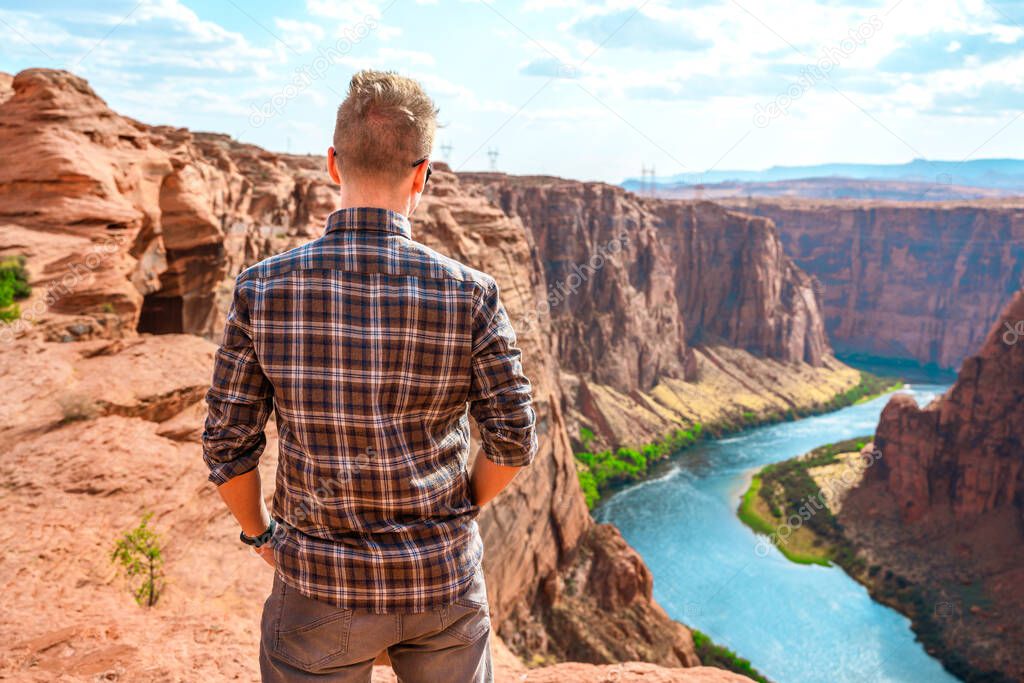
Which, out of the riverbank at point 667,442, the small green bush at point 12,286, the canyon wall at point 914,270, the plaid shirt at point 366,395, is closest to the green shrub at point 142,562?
the plaid shirt at point 366,395

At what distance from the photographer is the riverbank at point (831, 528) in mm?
41062

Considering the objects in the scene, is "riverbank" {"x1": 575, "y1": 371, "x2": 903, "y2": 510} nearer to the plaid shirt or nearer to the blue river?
the blue river

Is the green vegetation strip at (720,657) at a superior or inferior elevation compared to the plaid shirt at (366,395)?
inferior

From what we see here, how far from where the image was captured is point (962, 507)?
48500 millimetres

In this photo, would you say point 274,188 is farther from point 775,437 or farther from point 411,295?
point 775,437

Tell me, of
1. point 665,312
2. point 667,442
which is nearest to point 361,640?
point 667,442

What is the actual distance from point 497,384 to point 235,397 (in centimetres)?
88

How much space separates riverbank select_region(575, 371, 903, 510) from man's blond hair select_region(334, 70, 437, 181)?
60.9 metres

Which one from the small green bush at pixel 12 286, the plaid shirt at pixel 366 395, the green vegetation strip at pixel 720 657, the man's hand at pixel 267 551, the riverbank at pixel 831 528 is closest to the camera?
the plaid shirt at pixel 366 395

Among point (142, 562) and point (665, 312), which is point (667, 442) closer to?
point (665, 312)

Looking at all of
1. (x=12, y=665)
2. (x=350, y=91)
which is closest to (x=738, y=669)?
(x=12, y=665)

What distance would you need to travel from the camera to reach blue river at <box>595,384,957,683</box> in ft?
127

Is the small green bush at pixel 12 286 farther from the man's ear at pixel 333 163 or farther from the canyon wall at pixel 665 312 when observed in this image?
the canyon wall at pixel 665 312

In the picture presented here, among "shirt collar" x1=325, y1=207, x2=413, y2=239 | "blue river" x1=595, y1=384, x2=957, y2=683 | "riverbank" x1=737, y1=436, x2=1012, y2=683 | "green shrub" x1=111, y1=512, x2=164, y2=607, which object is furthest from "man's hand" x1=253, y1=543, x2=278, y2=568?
"riverbank" x1=737, y1=436, x2=1012, y2=683
